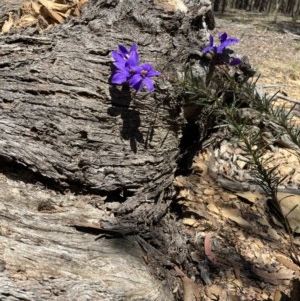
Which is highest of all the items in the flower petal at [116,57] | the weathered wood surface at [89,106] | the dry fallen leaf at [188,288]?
the flower petal at [116,57]

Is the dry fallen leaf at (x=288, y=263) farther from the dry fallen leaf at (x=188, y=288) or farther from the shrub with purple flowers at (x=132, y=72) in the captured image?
the shrub with purple flowers at (x=132, y=72)

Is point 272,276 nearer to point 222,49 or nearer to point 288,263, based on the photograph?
point 288,263

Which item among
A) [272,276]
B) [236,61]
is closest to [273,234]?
[272,276]

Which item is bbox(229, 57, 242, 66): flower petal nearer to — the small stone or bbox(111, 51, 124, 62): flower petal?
bbox(111, 51, 124, 62): flower petal

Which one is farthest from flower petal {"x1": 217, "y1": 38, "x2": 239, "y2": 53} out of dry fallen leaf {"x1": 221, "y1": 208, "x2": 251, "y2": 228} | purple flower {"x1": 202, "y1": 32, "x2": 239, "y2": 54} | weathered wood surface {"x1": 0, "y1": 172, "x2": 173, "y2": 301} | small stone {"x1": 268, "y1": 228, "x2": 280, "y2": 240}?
small stone {"x1": 268, "y1": 228, "x2": 280, "y2": 240}

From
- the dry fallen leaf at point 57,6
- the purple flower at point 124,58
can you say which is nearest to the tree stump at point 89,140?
the purple flower at point 124,58

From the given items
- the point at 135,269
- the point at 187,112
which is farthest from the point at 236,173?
the point at 135,269

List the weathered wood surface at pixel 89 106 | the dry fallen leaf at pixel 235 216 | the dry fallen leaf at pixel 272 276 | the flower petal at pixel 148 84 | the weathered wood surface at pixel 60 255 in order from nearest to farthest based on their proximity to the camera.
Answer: the weathered wood surface at pixel 60 255 → the flower petal at pixel 148 84 → the weathered wood surface at pixel 89 106 → the dry fallen leaf at pixel 272 276 → the dry fallen leaf at pixel 235 216

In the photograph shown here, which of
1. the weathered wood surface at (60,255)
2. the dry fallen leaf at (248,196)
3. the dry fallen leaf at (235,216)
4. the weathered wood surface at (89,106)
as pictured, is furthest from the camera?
the dry fallen leaf at (248,196)
